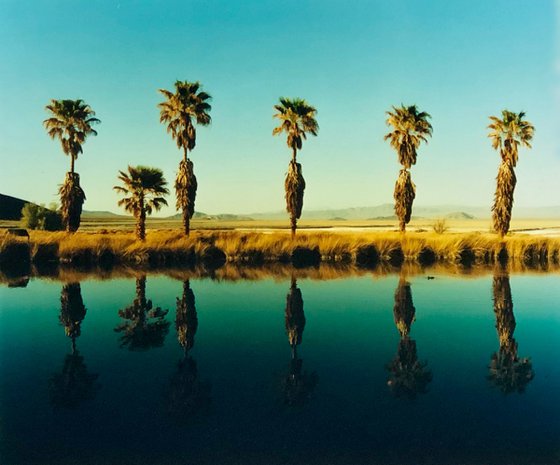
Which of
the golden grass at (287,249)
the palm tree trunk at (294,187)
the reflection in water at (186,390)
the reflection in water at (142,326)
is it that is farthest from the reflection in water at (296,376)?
the palm tree trunk at (294,187)

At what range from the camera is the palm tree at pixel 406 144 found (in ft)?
129

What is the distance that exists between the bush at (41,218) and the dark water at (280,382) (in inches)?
1767

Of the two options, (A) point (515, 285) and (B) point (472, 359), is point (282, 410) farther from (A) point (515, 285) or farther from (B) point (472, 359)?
(A) point (515, 285)

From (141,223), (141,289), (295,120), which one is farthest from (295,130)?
(141,289)

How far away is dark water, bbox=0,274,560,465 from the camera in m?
5.80

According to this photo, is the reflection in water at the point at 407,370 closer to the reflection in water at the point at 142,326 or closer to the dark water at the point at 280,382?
the dark water at the point at 280,382

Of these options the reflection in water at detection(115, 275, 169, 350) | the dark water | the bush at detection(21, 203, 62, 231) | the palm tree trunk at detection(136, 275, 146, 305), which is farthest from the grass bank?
the bush at detection(21, 203, 62, 231)

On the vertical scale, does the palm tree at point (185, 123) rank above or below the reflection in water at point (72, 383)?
above

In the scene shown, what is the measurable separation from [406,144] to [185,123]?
18258 mm

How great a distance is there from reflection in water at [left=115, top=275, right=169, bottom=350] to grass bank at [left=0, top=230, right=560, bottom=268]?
11862 mm

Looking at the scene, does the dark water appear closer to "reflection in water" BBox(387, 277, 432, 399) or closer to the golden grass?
"reflection in water" BBox(387, 277, 432, 399)

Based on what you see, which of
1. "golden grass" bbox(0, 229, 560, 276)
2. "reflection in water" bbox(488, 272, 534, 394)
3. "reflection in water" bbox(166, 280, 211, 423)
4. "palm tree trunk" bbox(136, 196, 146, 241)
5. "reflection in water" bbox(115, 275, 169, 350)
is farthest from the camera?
"palm tree trunk" bbox(136, 196, 146, 241)

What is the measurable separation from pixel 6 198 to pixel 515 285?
550ft

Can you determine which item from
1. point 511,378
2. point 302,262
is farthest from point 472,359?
point 302,262
